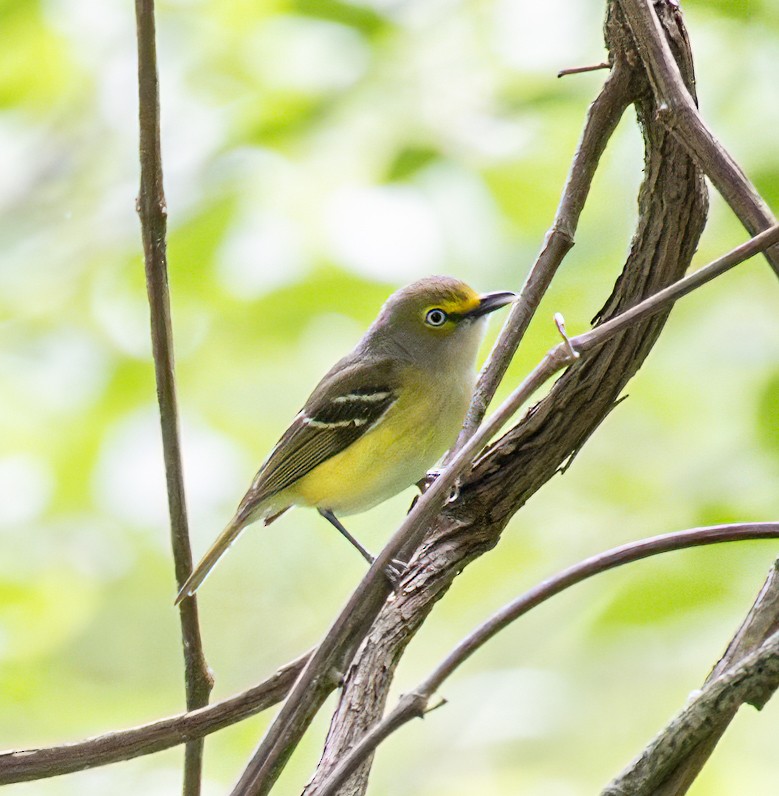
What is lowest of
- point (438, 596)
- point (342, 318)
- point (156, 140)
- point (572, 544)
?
point (438, 596)

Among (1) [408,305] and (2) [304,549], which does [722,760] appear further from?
(2) [304,549]

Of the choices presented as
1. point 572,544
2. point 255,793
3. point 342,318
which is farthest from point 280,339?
point 255,793

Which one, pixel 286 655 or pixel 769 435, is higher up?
pixel 286 655

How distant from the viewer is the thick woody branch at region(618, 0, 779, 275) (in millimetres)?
1717

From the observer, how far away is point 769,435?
2.46 meters

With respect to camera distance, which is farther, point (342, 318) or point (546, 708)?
point (546, 708)

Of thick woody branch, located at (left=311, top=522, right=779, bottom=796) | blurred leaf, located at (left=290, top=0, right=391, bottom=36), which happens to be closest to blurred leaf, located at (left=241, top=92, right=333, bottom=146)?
blurred leaf, located at (left=290, top=0, right=391, bottom=36)

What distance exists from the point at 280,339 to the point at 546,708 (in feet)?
5.19

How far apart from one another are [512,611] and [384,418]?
2.62 meters

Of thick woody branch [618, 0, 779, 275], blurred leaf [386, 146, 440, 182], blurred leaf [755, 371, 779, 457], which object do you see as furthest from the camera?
blurred leaf [386, 146, 440, 182]

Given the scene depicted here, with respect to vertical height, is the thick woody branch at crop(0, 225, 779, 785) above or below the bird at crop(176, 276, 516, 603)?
below

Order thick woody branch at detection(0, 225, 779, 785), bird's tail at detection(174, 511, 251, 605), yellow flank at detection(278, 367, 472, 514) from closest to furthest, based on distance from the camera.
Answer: thick woody branch at detection(0, 225, 779, 785) < bird's tail at detection(174, 511, 251, 605) < yellow flank at detection(278, 367, 472, 514)

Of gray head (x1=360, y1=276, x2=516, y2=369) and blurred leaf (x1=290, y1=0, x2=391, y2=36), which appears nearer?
blurred leaf (x1=290, y1=0, x2=391, y2=36)

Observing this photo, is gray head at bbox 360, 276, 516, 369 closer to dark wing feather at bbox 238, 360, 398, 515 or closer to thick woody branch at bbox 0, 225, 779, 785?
dark wing feather at bbox 238, 360, 398, 515
